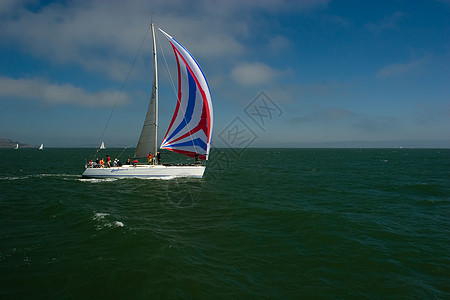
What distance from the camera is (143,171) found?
22.1 metres

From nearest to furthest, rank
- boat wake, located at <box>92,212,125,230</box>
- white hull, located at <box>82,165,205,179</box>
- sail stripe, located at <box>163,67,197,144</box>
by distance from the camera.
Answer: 1. boat wake, located at <box>92,212,125,230</box>
2. white hull, located at <box>82,165,205,179</box>
3. sail stripe, located at <box>163,67,197,144</box>

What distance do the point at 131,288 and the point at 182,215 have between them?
5884 millimetres

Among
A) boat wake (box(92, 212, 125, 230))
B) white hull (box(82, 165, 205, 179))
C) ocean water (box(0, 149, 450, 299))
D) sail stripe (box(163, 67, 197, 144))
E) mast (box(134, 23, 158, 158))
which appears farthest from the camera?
mast (box(134, 23, 158, 158))

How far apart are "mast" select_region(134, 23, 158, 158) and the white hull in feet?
6.30

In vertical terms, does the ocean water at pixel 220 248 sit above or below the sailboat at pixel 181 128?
below

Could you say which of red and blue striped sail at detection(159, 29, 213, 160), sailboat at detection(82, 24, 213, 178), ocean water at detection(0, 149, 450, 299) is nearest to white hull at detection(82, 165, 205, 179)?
sailboat at detection(82, 24, 213, 178)

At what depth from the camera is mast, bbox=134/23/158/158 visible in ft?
74.6

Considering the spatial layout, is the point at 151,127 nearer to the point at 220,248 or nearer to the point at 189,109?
the point at 189,109

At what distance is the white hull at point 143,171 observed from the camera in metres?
22.0

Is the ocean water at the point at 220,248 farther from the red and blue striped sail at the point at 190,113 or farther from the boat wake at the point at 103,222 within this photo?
the red and blue striped sail at the point at 190,113

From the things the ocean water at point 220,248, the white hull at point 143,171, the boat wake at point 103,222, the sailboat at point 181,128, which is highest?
the sailboat at point 181,128

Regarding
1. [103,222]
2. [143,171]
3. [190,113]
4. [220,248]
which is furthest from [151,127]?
[220,248]

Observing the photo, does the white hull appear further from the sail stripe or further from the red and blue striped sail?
the sail stripe

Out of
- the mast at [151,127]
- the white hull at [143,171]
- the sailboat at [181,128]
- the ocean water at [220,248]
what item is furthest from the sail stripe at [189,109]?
the ocean water at [220,248]
